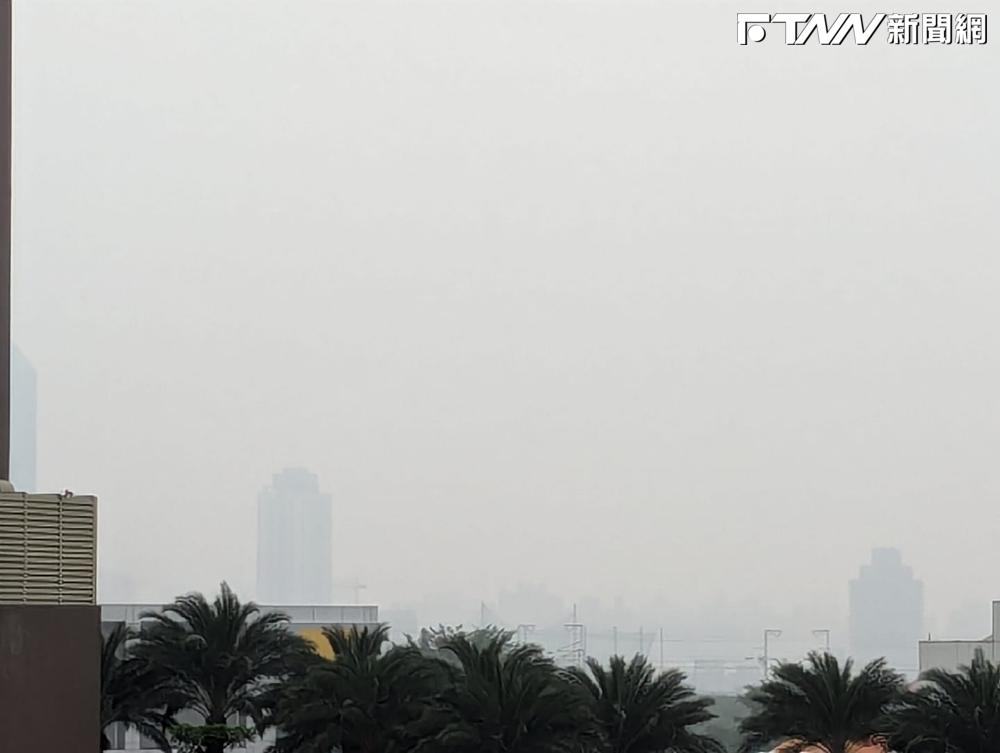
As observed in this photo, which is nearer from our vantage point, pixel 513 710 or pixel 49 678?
pixel 49 678

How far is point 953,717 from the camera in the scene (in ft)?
80.1

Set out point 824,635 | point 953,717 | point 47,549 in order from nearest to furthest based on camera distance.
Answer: point 47,549
point 953,717
point 824,635

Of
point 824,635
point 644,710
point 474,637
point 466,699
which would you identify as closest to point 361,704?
point 466,699

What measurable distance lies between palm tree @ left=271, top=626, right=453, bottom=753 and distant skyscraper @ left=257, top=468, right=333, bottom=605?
1573 centimetres

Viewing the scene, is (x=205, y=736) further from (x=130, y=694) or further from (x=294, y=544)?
(x=294, y=544)

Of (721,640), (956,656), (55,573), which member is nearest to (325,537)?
(721,640)

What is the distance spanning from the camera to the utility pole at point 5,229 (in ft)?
68.2

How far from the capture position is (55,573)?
18.4 meters

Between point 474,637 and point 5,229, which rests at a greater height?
point 5,229

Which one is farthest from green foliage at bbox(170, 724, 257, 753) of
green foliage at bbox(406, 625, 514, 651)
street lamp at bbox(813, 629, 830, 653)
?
street lamp at bbox(813, 629, 830, 653)

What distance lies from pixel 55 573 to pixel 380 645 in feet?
27.1

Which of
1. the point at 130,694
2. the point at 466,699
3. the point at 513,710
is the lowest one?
the point at 513,710

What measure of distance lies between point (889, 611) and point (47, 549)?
28529mm

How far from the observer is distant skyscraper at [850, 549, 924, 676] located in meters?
42.9
